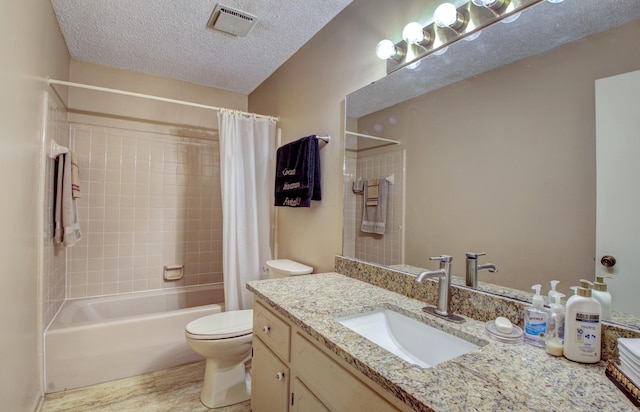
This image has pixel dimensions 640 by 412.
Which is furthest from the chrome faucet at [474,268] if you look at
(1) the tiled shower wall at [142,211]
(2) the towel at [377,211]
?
(1) the tiled shower wall at [142,211]

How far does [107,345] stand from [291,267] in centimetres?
131

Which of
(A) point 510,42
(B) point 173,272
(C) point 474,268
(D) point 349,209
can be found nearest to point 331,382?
(C) point 474,268

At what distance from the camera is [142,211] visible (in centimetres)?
277

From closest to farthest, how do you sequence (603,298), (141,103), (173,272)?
(603,298)
(141,103)
(173,272)

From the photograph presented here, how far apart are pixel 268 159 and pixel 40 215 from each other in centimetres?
148

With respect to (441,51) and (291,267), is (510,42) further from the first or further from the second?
(291,267)

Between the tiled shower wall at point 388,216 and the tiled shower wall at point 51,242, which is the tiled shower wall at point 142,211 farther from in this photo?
the tiled shower wall at point 388,216

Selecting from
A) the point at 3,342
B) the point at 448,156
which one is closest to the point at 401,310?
the point at 448,156

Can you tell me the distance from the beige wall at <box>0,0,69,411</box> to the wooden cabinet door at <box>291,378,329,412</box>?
1158 millimetres

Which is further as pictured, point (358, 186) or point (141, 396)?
point (141, 396)

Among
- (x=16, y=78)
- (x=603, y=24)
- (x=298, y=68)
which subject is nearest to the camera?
(x=603, y=24)

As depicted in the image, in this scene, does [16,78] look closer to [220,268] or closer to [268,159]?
[268,159]

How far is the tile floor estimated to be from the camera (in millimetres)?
1732

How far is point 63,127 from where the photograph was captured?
91.0 inches
